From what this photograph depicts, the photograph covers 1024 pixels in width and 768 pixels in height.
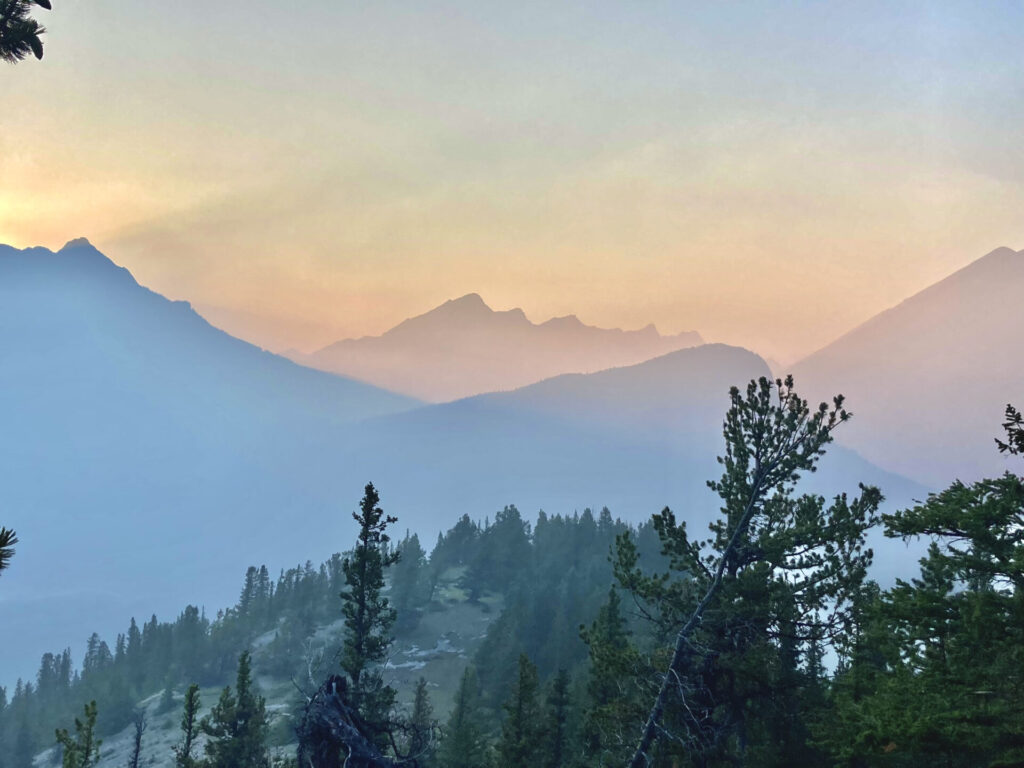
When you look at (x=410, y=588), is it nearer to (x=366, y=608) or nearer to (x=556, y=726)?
(x=556, y=726)

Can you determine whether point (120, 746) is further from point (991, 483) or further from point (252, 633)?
point (991, 483)

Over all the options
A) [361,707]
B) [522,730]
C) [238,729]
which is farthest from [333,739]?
[238,729]

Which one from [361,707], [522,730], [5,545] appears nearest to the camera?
[5,545]

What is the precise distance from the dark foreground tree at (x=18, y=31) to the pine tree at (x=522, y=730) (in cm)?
3562

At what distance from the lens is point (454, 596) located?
157 m

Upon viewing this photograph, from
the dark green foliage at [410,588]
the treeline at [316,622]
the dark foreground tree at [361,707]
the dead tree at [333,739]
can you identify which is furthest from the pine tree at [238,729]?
the dark green foliage at [410,588]

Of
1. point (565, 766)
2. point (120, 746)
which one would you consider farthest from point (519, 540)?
point (565, 766)

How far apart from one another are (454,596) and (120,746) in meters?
64.5

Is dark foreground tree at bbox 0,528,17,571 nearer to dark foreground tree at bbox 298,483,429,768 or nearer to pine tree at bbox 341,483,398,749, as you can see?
dark foreground tree at bbox 298,483,429,768

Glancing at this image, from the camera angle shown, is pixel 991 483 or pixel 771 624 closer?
pixel 991 483

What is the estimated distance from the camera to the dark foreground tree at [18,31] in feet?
29.6

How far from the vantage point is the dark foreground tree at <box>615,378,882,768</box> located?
63.6 feet

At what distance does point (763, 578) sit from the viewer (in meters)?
21.2

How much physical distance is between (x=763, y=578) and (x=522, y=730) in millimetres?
21789
